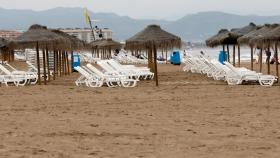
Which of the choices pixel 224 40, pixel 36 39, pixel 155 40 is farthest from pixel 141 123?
pixel 224 40

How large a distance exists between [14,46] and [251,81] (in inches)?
224

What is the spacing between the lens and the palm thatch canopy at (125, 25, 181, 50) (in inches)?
528

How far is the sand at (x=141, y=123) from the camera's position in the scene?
502 cm

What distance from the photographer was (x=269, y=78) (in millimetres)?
12094

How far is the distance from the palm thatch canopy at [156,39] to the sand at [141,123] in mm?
2533

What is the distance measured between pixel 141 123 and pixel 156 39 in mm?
6781

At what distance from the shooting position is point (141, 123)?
22.2 ft

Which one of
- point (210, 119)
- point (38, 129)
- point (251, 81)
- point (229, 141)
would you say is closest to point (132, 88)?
point (251, 81)

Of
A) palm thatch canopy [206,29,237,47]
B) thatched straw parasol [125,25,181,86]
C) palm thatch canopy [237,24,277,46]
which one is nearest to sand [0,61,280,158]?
thatched straw parasol [125,25,181,86]

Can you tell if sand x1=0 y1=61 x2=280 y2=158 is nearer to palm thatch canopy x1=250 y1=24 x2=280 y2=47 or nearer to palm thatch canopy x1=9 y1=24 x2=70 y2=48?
palm thatch canopy x1=250 y1=24 x2=280 y2=47

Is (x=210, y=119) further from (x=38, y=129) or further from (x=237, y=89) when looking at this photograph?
(x=237, y=89)

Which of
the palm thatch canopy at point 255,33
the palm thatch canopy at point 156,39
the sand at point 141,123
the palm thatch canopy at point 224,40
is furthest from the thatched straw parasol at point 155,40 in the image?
the palm thatch canopy at point 224,40

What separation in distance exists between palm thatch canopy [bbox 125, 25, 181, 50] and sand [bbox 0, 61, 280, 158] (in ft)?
8.31

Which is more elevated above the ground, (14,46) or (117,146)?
(14,46)
